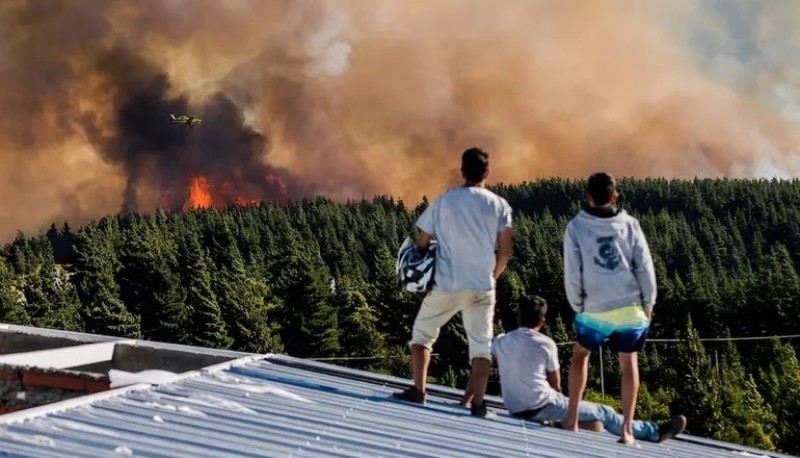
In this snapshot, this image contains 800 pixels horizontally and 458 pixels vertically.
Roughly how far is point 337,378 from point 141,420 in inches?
95.5

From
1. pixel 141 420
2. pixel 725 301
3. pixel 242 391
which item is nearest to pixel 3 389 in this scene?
pixel 242 391

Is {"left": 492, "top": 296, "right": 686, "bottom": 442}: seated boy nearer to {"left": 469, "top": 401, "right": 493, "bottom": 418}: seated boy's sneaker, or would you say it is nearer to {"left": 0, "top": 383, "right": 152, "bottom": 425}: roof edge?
{"left": 469, "top": 401, "right": 493, "bottom": 418}: seated boy's sneaker

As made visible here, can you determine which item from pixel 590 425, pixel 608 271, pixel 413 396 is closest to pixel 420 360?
pixel 413 396

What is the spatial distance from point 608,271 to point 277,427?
2.06 m

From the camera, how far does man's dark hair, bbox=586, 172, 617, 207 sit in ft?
15.3

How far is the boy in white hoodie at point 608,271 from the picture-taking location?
184 inches

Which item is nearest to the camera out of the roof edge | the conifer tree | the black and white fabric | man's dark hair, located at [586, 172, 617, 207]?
the roof edge

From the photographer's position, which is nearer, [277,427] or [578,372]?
[277,427]

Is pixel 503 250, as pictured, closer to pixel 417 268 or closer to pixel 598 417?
pixel 417 268

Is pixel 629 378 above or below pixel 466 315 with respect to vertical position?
below

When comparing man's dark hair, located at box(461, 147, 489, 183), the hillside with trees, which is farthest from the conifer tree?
man's dark hair, located at box(461, 147, 489, 183)

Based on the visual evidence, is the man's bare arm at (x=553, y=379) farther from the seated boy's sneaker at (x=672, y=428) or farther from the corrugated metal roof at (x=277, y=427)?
the seated boy's sneaker at (x=672, y=428)

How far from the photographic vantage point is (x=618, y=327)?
4742 millimetres

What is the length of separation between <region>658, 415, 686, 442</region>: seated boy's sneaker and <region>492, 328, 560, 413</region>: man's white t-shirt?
776 mm
